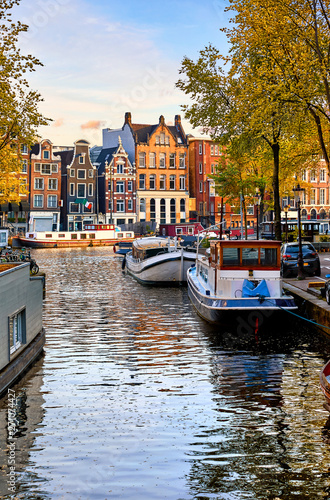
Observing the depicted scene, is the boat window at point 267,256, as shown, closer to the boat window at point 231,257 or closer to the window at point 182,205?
the boat window at point 231,257

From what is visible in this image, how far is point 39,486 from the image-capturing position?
30.6 ft

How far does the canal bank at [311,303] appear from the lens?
20.6 meters

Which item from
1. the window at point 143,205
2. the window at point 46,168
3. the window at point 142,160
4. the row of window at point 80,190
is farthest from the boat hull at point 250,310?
the window at point 142,160

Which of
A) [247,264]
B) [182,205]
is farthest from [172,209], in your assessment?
[247,264]

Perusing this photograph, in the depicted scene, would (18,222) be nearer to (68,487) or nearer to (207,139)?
(207,139)

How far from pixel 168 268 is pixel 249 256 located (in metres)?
16.7

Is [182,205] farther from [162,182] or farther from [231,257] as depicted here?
[231,257]

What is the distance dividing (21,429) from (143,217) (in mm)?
100500

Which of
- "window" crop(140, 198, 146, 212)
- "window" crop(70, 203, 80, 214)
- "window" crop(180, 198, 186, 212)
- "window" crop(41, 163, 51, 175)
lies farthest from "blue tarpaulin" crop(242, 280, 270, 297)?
"window" crop(180, 198, 186, 212)

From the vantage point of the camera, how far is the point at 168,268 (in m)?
39.8

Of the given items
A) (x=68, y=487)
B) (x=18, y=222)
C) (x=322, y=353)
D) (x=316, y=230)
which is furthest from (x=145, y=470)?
(x=18, y=222)

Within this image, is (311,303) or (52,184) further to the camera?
(52,184)

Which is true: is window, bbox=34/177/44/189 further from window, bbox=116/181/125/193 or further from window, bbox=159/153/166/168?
window, bbox=159/153/166/168

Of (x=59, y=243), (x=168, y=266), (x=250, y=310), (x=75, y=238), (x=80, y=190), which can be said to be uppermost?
(x=80, y=190)
